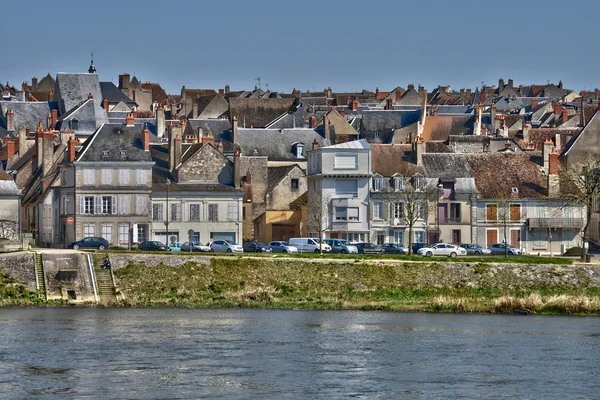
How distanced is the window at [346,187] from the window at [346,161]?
36.5 inches

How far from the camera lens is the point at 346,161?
98.7 metres

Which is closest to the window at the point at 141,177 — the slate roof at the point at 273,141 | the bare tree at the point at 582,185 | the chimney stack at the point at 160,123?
the slate roof at the point at 273,141

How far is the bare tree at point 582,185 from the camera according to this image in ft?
305

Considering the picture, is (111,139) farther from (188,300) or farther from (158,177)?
(188,300)

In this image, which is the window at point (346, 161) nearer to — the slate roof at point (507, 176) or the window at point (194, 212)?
the slate roof at point (507, 176)

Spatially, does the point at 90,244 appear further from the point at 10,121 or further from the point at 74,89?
the point at 74,89

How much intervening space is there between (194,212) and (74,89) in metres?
47.1

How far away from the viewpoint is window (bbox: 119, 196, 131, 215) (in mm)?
95625

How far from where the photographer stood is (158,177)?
9900cm

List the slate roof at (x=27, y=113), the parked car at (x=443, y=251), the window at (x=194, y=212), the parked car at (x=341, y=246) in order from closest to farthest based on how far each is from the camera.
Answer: the parked car at (x=443, y=251)
the parked car at (x=341, y=246)
the window at (x=194, y=212)
the slate roof at (x=27, y=113)

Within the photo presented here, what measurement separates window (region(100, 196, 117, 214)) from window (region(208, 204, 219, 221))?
6.60 metres

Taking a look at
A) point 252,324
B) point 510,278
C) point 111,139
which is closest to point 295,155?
point 111,139

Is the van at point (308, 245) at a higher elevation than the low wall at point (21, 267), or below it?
higher

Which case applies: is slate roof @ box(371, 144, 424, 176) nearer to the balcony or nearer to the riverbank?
the balcony
